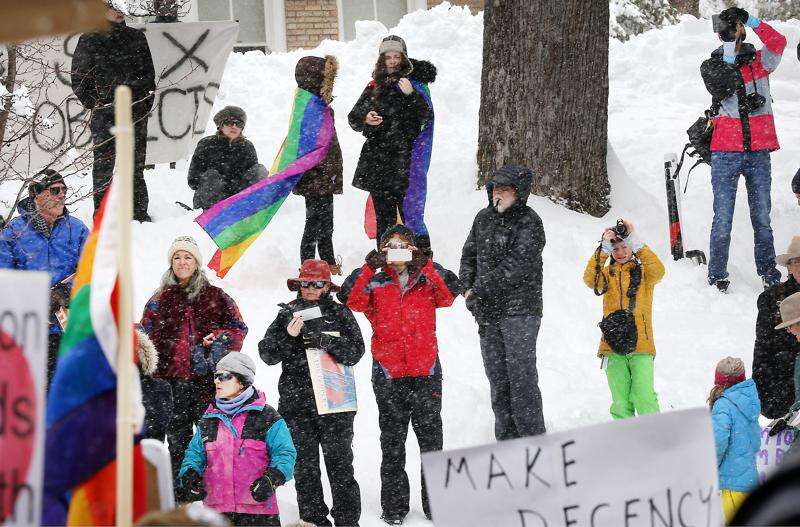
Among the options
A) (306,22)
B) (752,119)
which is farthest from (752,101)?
(306,22)

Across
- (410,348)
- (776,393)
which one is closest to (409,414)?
(410,348)

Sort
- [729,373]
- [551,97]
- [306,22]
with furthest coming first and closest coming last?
[306,22] → [551,97] → [729,373]

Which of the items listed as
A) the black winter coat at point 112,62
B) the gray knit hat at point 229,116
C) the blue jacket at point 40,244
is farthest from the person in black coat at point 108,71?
the blue jacket at point 40,244

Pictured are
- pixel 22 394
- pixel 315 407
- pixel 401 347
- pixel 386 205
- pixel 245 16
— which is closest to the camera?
pixel 22 394

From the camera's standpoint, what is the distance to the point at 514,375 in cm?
823

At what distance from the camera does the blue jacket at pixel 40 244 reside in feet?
26.8

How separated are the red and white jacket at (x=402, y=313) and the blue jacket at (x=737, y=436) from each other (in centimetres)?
178

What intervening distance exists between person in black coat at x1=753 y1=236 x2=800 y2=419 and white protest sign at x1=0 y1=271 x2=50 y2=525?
561cm

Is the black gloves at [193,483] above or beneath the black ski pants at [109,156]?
beneath

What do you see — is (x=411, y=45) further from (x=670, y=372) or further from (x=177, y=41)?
(x=670, y=372)

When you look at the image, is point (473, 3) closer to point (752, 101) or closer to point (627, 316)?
point (752, 101)

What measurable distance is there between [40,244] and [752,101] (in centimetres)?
590

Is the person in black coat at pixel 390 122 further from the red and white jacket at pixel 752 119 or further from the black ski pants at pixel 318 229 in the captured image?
the red and white jacket at pixel 752 119

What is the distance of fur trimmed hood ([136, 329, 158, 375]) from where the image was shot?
733 cm
